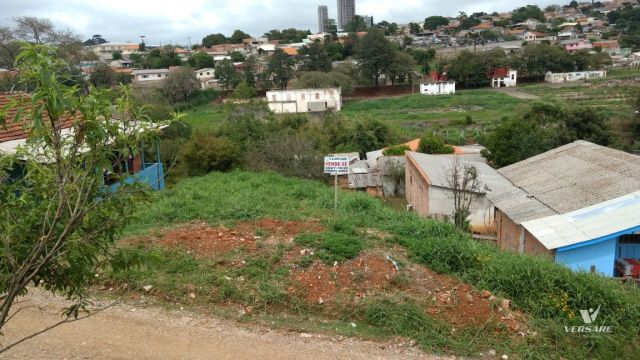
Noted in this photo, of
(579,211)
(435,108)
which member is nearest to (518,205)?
(579,211)

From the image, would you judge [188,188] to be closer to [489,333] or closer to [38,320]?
[38,320]

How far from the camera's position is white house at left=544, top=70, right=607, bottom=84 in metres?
70.1

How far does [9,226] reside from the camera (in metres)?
2.95

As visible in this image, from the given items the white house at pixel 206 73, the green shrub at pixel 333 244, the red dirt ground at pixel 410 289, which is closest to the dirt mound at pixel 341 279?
the red dirt ground at pixel 410 289

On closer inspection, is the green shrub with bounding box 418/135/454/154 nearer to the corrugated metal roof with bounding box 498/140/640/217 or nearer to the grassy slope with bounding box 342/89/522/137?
the corrugated metal roof with bounding box 498/140/640/217

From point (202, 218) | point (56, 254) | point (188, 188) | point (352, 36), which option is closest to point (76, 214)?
point (56, 254)

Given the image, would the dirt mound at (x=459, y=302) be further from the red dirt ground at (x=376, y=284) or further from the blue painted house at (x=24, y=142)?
the blue painted house at (x=24, y=142)

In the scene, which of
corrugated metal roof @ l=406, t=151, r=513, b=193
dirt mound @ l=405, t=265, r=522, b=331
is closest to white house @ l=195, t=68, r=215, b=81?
corrugated metal roof @ l=406, t=151, r=513, b=193

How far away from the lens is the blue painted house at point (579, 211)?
10195mm

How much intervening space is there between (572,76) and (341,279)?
7497 cm

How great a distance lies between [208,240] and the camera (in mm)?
8141

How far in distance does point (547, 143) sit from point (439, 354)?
781 inches

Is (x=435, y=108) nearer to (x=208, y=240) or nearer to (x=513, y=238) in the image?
(x=513, y=238)

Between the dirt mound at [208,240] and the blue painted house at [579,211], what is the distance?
19.2 ft
